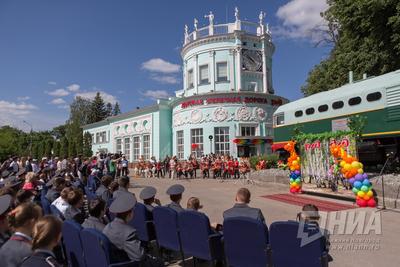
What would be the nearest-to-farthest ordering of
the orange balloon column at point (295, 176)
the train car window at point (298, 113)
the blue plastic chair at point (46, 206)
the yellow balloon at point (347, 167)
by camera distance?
the blue plastic chair at point (46, 206)
the yellow balloon at point (347, 167)
the orange balloon column at point (295, 176)
the train car window at point (298, 113)

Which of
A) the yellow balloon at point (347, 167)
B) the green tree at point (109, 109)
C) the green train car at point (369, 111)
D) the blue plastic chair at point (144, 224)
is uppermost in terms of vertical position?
the green tree at point (109, 109)

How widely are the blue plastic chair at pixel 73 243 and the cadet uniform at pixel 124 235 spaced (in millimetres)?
386

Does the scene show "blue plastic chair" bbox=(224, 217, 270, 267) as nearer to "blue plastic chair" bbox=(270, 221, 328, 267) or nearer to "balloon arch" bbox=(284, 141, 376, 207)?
"blue plastic chair" bbox=(270, 221, 328, 267)

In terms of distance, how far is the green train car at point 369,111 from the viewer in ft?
43.6

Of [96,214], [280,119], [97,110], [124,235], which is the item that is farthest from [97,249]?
[97,110]

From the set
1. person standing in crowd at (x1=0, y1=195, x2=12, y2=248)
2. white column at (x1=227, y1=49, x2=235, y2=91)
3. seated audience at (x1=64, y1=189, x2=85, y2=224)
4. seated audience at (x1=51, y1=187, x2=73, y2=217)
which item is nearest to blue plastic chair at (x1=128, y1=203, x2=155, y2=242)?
seated audience at (x1=64, y1=189, x2=85, y2=224)

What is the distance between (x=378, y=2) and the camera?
16719 millimetres

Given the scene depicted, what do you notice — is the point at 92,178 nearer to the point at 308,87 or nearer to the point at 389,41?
the point at 389,41

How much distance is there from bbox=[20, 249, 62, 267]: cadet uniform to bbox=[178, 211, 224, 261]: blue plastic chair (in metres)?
2.48

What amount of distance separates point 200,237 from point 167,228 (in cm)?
81

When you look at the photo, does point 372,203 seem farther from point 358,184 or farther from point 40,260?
point 40,260

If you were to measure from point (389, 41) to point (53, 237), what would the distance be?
65.8 ft

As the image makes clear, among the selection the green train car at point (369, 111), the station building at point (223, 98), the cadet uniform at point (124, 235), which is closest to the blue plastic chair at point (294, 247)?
the cadet uniform at point (124, 235)

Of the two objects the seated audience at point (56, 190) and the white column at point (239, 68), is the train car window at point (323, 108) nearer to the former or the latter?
the seated audience at point (56, 190)
